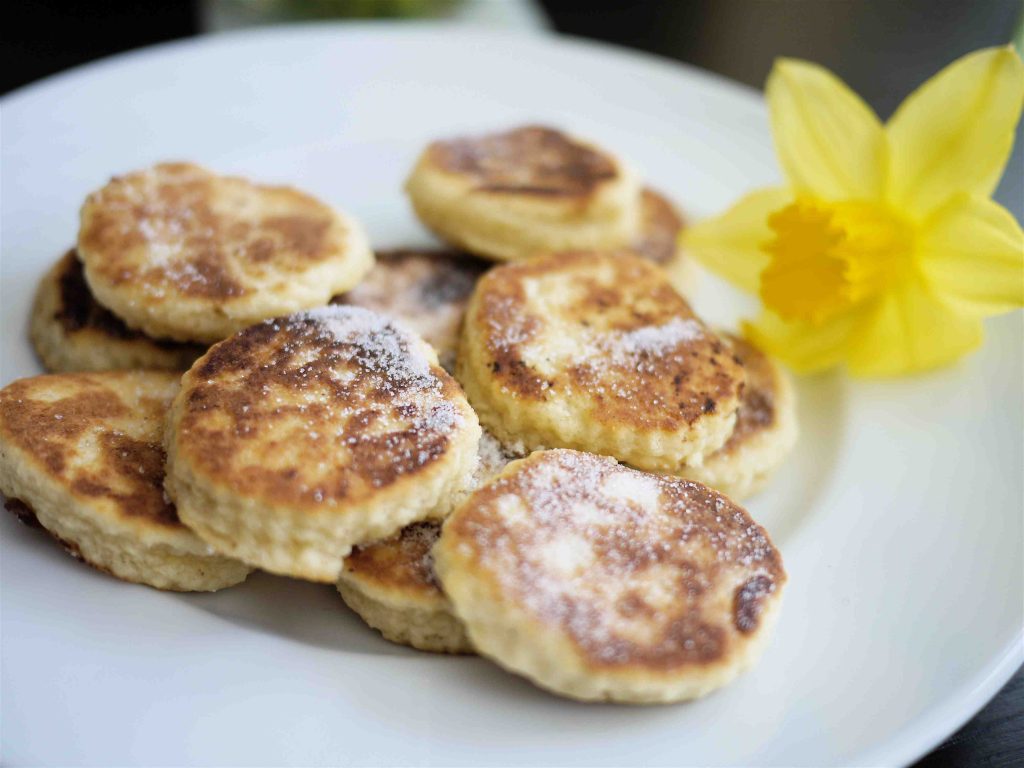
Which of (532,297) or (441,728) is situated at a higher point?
(532,297)

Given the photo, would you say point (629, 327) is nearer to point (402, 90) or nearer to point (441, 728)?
point (441, 728)

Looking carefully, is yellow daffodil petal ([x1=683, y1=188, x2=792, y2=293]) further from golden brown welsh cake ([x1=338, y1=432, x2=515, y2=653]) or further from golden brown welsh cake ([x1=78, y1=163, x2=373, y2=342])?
golden brown welsh cake ([x1=338, y1=432, x2=515, y2=653])

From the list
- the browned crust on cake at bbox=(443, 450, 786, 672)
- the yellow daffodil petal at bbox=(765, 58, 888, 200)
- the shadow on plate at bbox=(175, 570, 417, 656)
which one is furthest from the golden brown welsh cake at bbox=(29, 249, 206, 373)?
the yellow daffodil petal at bbox=(765, 58, 888, 200)

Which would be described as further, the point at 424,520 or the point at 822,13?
the point at 822,13

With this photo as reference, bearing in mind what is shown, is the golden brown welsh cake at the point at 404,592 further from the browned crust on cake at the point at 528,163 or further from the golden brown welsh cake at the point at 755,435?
the browned crust on cake at the point at 528,163

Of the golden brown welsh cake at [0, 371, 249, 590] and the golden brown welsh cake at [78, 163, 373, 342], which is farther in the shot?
the golden brown welsh cake at [78, 163, 373, 342]

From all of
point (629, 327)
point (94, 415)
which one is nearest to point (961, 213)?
point (629, 327)
